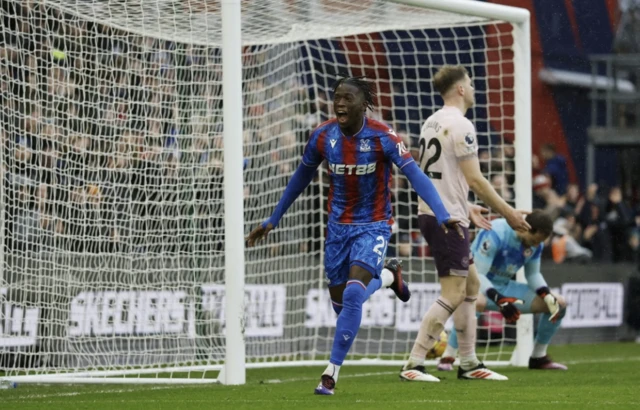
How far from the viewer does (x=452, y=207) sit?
8.87m

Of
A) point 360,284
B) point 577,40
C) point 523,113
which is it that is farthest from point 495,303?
point 577,40

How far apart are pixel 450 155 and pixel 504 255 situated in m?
1.54

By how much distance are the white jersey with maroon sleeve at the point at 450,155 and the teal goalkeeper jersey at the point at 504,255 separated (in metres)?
1.13

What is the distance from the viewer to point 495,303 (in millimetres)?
9750

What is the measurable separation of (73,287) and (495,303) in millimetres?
3505

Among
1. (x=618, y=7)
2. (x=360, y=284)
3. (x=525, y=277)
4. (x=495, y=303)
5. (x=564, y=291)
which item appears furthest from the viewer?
(x=618, y=7)

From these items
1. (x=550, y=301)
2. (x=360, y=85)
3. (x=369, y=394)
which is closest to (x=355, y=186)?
(x=360, y=85)

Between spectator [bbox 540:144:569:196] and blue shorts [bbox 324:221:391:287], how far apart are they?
1179cm

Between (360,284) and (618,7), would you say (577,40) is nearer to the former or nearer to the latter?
(618,7)

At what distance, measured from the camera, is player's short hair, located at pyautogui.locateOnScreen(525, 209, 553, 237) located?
969 cm

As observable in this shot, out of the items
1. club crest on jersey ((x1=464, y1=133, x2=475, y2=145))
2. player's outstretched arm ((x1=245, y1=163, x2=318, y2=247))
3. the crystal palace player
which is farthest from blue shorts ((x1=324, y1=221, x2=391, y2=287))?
club crest on jersey ((x1=464, y1=133, x2=475, y2=145))

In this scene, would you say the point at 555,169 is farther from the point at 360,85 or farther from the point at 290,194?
the point at 360,85

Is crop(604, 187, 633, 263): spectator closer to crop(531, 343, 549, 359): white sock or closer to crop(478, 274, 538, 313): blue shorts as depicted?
crop(531, 343, 549, 359): white sock

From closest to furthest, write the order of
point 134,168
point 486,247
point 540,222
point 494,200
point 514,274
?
point 494,200 < point 540,222 < point 486,247 < point 134,168 < point 514,274
